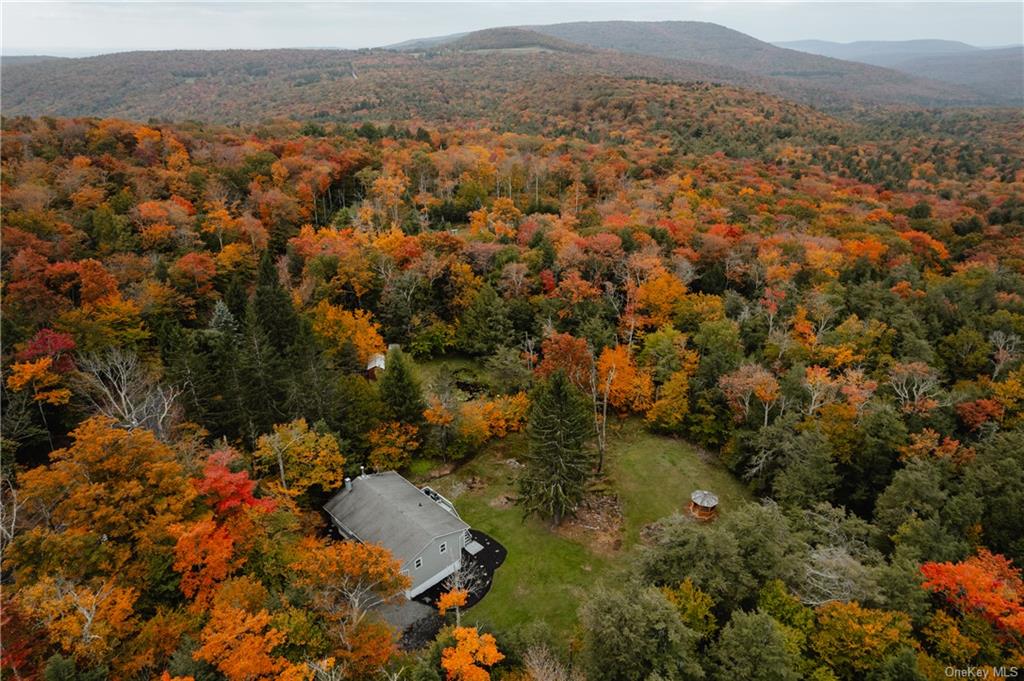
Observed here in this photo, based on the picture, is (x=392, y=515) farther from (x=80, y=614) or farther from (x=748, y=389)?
(x=748, y=389)

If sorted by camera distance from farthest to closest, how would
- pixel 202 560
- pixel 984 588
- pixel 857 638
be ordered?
pixel 202 560 < pixel 984 588 < pixel 857 638

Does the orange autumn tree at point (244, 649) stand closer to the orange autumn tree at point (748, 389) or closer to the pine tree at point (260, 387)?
the pine tree at point (260, 387)

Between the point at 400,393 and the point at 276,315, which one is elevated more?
the point at 276,315

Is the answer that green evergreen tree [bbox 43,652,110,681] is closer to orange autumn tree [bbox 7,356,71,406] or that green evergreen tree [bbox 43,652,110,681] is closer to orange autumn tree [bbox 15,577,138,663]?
orange autumn tree [bbox 15,577,138,663]

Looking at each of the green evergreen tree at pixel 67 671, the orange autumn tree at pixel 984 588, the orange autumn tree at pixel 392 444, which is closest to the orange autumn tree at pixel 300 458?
the orange autumn tree at pixel 392 444

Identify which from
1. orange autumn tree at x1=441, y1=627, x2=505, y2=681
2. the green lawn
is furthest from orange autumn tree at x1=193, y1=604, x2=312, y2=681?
Answer: the green lawn

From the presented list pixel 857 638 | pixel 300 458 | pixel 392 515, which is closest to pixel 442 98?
pixel 300 458

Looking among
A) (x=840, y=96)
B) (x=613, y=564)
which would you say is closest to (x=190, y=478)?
(x=613, y=564)
